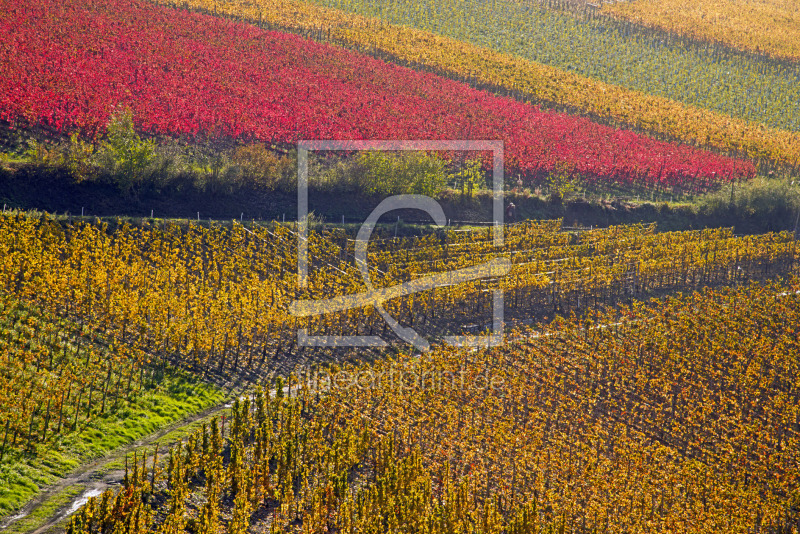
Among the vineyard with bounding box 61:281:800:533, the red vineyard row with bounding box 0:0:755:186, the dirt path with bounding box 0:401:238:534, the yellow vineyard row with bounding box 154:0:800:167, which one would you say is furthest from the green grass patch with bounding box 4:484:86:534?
the yellow vineyard row with bounding box 154:0:800:167

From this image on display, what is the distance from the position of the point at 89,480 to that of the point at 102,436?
12.6 ft

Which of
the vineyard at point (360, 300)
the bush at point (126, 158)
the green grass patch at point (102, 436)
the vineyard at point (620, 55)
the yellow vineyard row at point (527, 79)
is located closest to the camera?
the green grass patch at point (102, 436)

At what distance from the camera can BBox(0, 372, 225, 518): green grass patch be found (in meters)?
30.8

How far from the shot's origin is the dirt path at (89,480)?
29156 millimetres

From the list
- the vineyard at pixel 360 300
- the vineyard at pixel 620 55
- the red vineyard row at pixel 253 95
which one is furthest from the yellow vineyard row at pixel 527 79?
the vineyard at pixel 620 55

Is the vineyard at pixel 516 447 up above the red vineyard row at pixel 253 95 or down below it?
below

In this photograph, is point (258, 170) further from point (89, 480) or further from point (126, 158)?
point (89, 480)

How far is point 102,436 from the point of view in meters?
36.0

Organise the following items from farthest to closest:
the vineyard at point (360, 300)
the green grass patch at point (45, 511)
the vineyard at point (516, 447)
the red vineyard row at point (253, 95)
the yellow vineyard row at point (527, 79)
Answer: the yellow vineyard row at point (527, 79), the red vineyard row at point (253, 95), the vineyard at point (360, 300), the vineyard at point (516, 447), the green grass patch at point (45, 511)

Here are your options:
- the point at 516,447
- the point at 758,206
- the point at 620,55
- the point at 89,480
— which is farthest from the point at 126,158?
the point at 620,55

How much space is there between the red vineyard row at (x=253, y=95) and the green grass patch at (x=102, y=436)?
3778 centimetres

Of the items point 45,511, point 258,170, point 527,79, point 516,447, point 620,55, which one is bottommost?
point 516,447

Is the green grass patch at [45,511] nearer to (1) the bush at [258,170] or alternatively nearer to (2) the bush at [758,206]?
(1) the bush at [258,170]

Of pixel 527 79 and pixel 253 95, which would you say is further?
pixel 527 79
